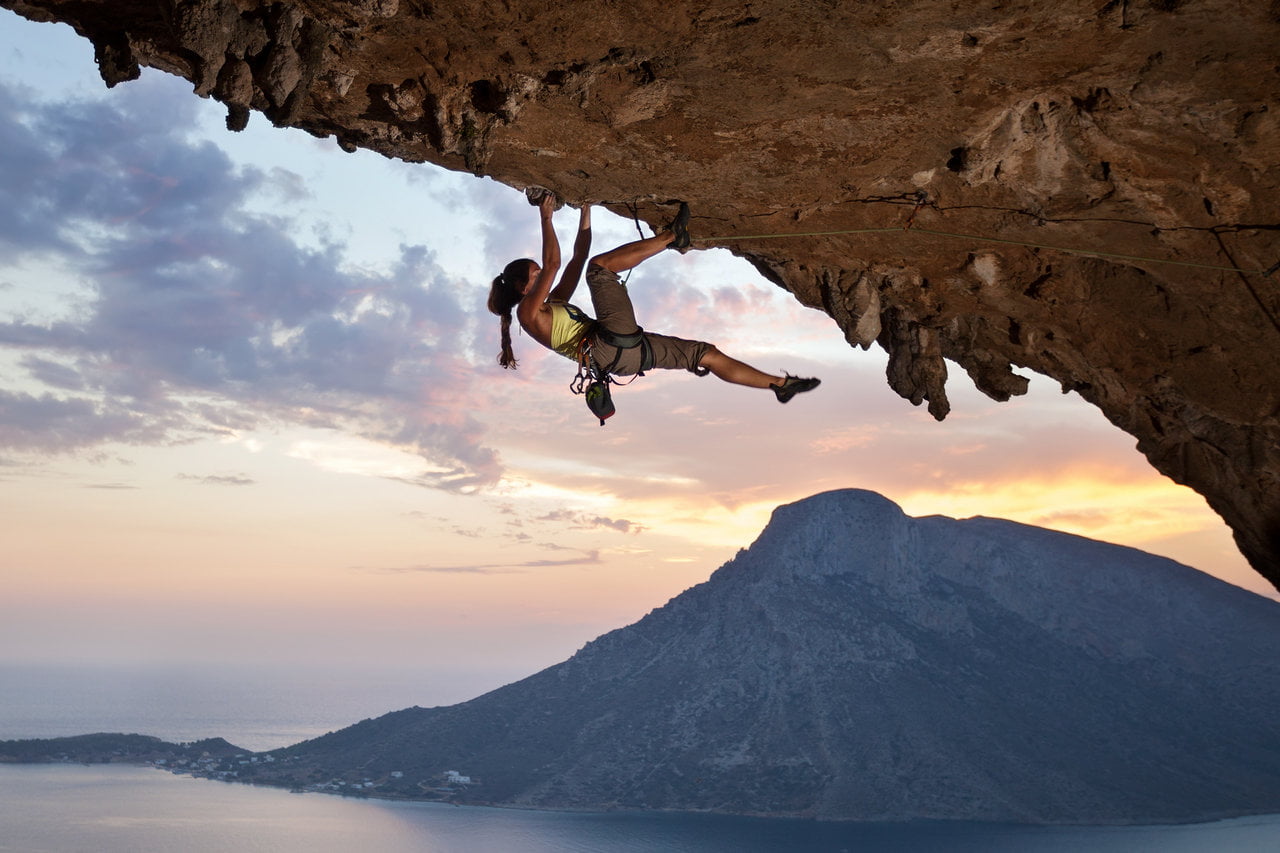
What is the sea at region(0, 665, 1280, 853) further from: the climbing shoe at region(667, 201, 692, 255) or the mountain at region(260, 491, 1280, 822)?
the climbing shoe at region(667, 201, 692, 255)

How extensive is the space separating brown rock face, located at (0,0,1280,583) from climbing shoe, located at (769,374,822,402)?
1.10 metres

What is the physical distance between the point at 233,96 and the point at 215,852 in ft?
256

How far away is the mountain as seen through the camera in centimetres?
7694

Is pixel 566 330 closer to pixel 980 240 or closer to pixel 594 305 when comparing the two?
pixel 594 305

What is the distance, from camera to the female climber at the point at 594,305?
5059mm

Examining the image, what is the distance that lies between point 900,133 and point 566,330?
2.07 metres

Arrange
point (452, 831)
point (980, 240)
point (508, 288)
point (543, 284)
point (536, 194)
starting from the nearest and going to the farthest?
point (543, 284)
point (508, 288)
point (536, 194)
point (980, 240)
point (452, 831)

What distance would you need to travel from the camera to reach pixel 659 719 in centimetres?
8162

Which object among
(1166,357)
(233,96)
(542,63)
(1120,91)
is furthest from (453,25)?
(1166,357)

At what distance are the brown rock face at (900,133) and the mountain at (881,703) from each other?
75065mm

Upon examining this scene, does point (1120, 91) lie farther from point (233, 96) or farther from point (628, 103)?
point (233, 96)

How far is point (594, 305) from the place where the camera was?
5.22 meters

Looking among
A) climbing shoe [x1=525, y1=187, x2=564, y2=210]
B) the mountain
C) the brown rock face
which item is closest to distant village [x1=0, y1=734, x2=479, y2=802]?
the mountain

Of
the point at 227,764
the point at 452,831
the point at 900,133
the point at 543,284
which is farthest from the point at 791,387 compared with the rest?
the point at 227,764
